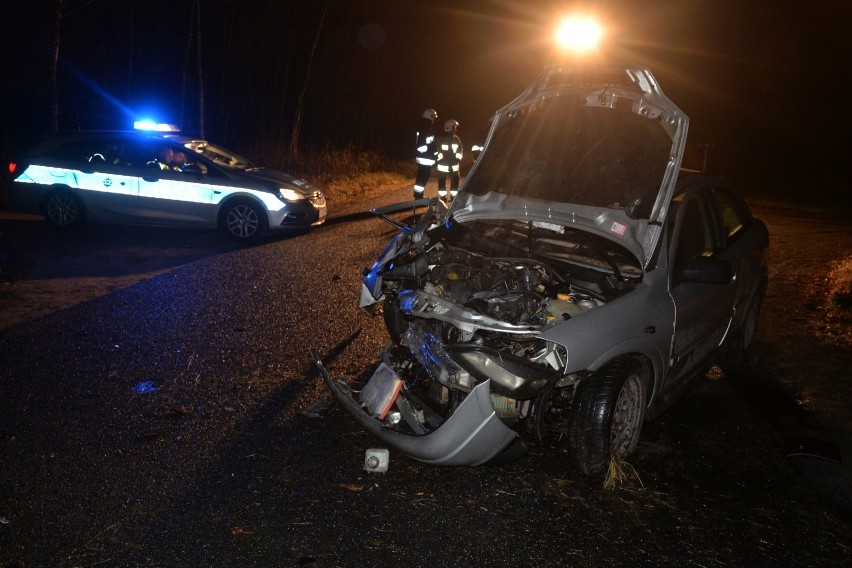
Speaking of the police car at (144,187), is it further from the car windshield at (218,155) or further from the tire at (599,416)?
the tire at (599,416)

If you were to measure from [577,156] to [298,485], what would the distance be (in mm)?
3029

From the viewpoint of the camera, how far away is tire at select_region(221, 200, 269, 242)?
11281mm

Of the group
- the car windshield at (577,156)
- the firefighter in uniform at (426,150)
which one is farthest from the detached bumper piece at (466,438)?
the firefighter in uniform at (426,150)

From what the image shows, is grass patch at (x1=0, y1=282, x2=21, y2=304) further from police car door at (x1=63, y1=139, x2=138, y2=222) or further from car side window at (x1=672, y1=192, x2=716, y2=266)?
car side window at (x1=672, y1=192, x2=716, y2=266)

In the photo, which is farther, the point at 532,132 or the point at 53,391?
the point at 532,132

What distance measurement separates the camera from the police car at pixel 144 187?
441 inches

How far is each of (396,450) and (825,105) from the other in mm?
40944

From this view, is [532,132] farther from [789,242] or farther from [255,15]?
[255,15]

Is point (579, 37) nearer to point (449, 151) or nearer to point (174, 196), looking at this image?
point (449, 151)

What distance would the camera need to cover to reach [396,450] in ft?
13.6

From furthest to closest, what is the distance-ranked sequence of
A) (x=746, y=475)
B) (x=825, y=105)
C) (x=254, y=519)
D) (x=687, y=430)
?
(x=825, y=105)
(x=687, y=430)
(x=746, y=475)
(x=254, y=519)

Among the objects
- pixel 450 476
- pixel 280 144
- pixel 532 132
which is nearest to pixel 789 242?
pixel 532 132

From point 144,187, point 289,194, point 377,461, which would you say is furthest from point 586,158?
point 144,187

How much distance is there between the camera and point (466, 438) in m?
3.79
